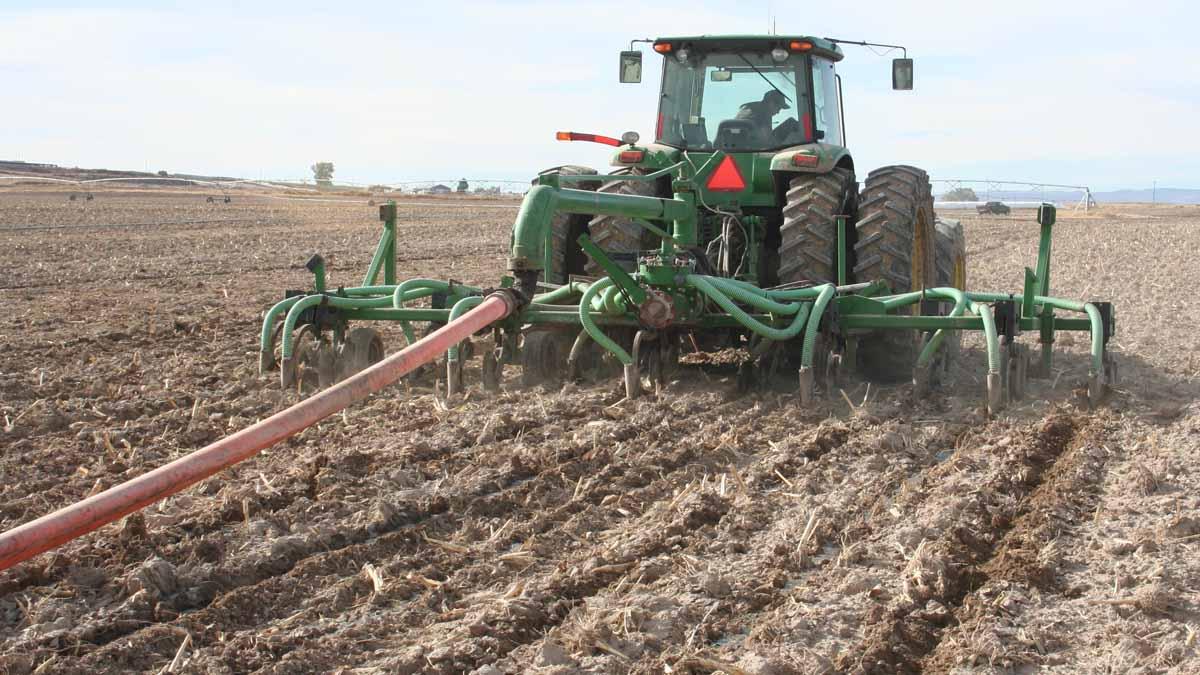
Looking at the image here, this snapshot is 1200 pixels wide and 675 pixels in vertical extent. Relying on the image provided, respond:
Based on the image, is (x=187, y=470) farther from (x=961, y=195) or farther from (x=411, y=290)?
(x=961, y=195)

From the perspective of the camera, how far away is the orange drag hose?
274cm

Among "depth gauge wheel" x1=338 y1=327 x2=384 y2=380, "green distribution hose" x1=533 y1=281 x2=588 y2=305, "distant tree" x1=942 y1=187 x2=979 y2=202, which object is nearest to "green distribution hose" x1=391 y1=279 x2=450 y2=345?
"depth gauge wheel" x1=338 y1=327 x2=384 y2=380

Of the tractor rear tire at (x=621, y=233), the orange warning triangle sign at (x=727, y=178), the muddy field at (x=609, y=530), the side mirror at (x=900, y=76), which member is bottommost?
the muddy field at (x=609, y=530)

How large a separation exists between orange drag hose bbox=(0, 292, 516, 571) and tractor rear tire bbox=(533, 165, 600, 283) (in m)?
3.79

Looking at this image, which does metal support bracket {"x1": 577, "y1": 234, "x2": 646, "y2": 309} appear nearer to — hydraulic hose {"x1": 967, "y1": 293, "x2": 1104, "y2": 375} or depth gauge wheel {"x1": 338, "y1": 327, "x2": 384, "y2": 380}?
depth gauge wheel {"x1": 338, "y1": 327, "x2": 384, "y2": 380}

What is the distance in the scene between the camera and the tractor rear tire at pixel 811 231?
23.2ft

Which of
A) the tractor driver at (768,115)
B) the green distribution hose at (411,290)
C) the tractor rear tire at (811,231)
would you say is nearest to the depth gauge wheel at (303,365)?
the green distribution hose at (411,290)

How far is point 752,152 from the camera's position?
7.71m

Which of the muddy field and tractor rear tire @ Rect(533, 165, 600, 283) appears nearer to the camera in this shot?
the muddy field

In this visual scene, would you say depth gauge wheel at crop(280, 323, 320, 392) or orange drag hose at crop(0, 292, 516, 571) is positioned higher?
orange drag hose at crop(0, 292, 516, 571)

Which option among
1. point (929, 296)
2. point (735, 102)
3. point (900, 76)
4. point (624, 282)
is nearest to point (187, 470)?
point (624, 282)

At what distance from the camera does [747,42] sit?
7766 mm

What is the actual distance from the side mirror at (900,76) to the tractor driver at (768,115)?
0.87 meters

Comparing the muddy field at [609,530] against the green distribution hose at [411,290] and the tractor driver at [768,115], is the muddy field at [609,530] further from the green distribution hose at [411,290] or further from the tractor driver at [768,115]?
the tractor driver at [768,115]
